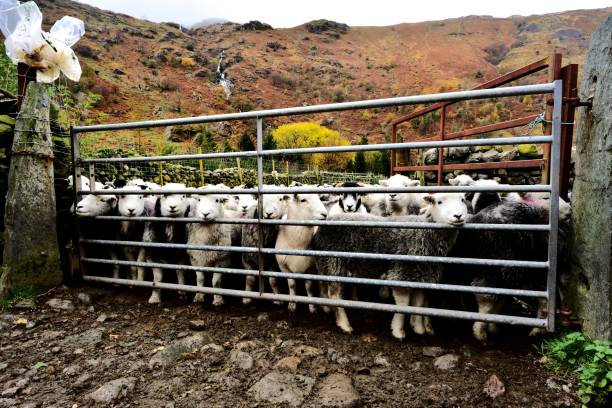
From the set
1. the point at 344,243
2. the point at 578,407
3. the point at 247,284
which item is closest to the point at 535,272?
the point at 578,407

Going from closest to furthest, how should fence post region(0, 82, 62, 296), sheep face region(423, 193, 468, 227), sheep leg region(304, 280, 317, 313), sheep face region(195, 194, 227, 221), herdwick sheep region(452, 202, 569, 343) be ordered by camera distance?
sheep face region(423, 193, 468, 227) < herdwick sheep region(452, 202, 569, 343) < sheep leg region(304, 280, 317, 313) < fence post region(0, 82, 62, 296) < sheep face region(195, 194, 227, 221)

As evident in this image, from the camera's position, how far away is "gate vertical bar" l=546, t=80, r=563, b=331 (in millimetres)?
2898

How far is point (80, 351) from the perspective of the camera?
330cm

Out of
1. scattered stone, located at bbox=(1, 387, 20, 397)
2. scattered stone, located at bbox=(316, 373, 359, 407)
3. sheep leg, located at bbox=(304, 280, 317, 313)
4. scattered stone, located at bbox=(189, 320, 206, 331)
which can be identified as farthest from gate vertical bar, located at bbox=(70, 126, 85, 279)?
scattered stone, located at bbox=(316, 373, 359, 407)

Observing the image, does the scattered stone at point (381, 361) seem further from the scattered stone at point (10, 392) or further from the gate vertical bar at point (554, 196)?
the scattered stone at point (10, 392)

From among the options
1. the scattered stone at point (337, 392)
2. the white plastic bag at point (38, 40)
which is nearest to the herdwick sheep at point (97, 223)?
the white plastic bag at point (38, 40)

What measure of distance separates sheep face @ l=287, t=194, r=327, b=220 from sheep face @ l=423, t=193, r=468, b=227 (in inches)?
51.9

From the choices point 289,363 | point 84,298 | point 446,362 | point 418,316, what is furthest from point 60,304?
point 446,362

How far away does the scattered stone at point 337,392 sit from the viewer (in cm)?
257

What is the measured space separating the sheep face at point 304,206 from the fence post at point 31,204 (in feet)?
9.52

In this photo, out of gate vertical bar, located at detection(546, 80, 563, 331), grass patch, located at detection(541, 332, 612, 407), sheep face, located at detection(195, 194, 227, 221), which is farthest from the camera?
sheep face, located at detection(195, 194, 227, 221)

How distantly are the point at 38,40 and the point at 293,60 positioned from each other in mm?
98258

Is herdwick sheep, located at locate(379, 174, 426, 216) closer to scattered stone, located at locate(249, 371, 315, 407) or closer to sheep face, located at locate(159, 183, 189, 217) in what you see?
sheep face, located at locate(159, 183, 189, 217)

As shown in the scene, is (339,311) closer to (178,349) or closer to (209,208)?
(178,349)
